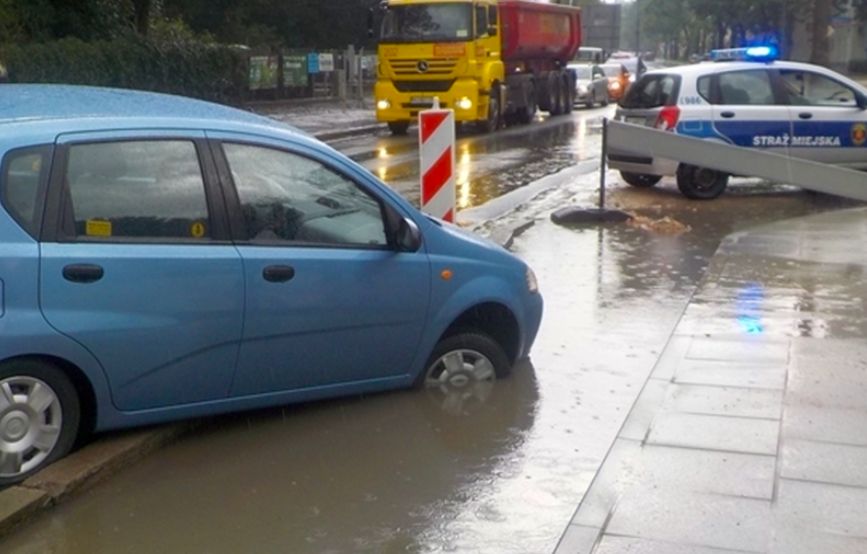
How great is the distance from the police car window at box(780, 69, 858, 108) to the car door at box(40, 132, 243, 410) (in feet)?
38.9

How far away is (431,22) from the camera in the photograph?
28250 mm

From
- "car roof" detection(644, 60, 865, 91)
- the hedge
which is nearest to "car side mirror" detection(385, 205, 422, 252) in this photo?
"car roof" detection(644, 60, 865, 91)

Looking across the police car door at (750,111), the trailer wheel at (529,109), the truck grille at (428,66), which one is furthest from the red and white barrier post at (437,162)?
the trailer wheel at (529,109)

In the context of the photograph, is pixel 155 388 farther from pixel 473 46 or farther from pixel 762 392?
pixel 473 46

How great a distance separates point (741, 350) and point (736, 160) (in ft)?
20.1

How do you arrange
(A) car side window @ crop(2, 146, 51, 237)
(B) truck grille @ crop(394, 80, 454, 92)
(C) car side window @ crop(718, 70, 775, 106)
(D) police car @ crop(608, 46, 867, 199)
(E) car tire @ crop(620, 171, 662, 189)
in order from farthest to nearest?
(B) truck grille @ crop(394, 80, 454, 92) → (E) car tire @ crop(620, 171, 662, 189) → (C) car side window @ crop(718, 70, 775, 106) → (D) police car @ crop(608, 46, 867, 199) → (A) car side window @ crop(2, 146, 51, 237)

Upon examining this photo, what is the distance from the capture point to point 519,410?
6.97m

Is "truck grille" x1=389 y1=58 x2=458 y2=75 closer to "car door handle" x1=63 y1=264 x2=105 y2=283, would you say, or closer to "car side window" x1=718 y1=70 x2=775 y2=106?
"car side window" x1=718 y1=70 x2=775 y2=106

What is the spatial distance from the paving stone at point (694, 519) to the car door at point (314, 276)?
5.32 feet

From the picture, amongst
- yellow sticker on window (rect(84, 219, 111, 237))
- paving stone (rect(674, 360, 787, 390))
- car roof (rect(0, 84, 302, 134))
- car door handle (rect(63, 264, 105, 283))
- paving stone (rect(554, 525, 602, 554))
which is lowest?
paving stone (rect(674, 360, 787, 390))

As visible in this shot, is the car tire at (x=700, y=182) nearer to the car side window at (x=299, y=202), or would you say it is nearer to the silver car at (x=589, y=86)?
the car side window at (x=299, y=202)

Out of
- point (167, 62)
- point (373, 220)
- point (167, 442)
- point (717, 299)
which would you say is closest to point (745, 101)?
point (717, 299)

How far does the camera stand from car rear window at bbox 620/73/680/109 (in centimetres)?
1617

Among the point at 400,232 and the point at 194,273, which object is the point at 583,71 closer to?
the point at 400,232
